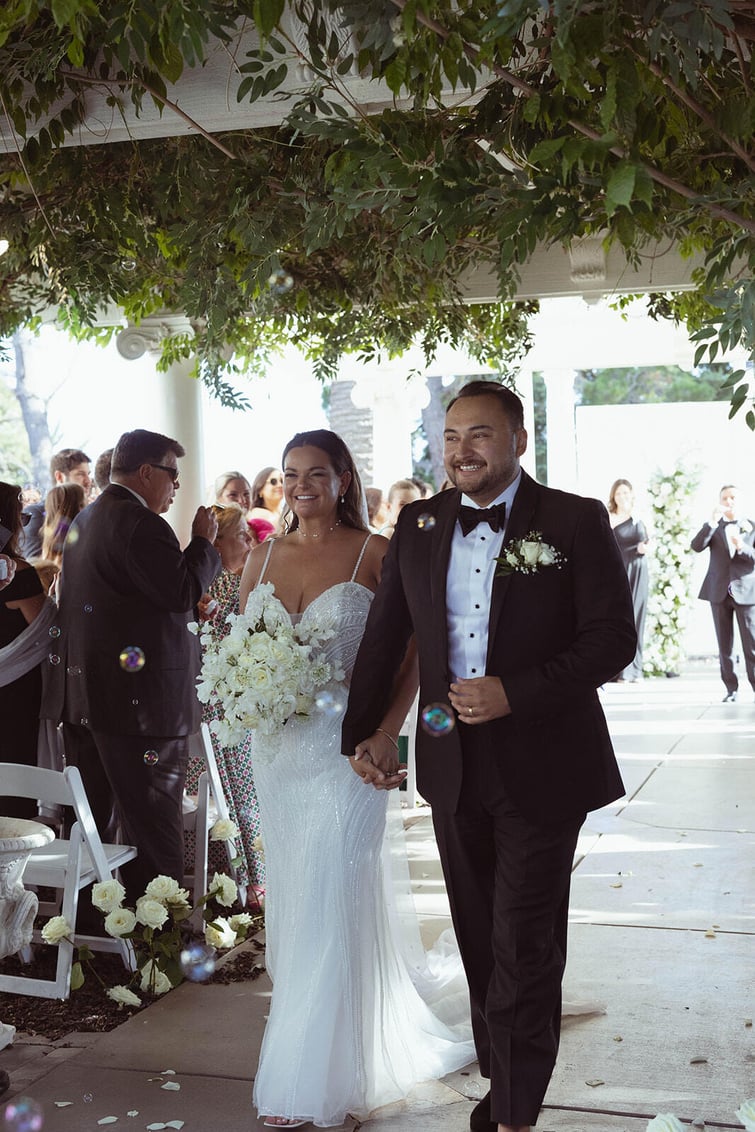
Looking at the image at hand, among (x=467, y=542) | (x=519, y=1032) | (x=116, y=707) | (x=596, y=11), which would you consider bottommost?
(x=519, y=1032)

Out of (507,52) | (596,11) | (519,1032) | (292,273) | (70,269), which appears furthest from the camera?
(292,273)

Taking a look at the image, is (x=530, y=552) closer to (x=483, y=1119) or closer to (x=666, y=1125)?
(x=483, y=1119)

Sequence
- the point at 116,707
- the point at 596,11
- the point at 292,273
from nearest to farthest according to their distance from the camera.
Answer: the point at 596,11 → the point at 116,707 → the point at 292,273

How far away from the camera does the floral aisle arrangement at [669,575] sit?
1605 cm

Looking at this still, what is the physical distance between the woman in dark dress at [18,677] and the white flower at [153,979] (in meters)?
1.33

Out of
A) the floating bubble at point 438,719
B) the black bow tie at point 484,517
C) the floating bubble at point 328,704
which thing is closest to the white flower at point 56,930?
the floating bubble at point 328,704

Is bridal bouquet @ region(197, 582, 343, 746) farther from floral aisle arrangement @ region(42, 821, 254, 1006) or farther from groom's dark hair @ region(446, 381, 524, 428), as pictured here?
floral aisle arrangement @ region(42, 821, 254, 1006)

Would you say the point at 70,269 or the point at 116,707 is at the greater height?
the point at 70,269

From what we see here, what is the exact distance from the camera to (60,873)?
5051 mm

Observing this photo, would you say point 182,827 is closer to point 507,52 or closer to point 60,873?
point 60,873

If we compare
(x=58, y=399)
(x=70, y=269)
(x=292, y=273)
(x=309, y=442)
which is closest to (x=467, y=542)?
(x=309, y=442)

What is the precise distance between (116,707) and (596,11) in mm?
3678

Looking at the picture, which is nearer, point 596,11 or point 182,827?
point 596,11

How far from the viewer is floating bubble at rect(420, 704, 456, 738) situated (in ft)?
11.5
